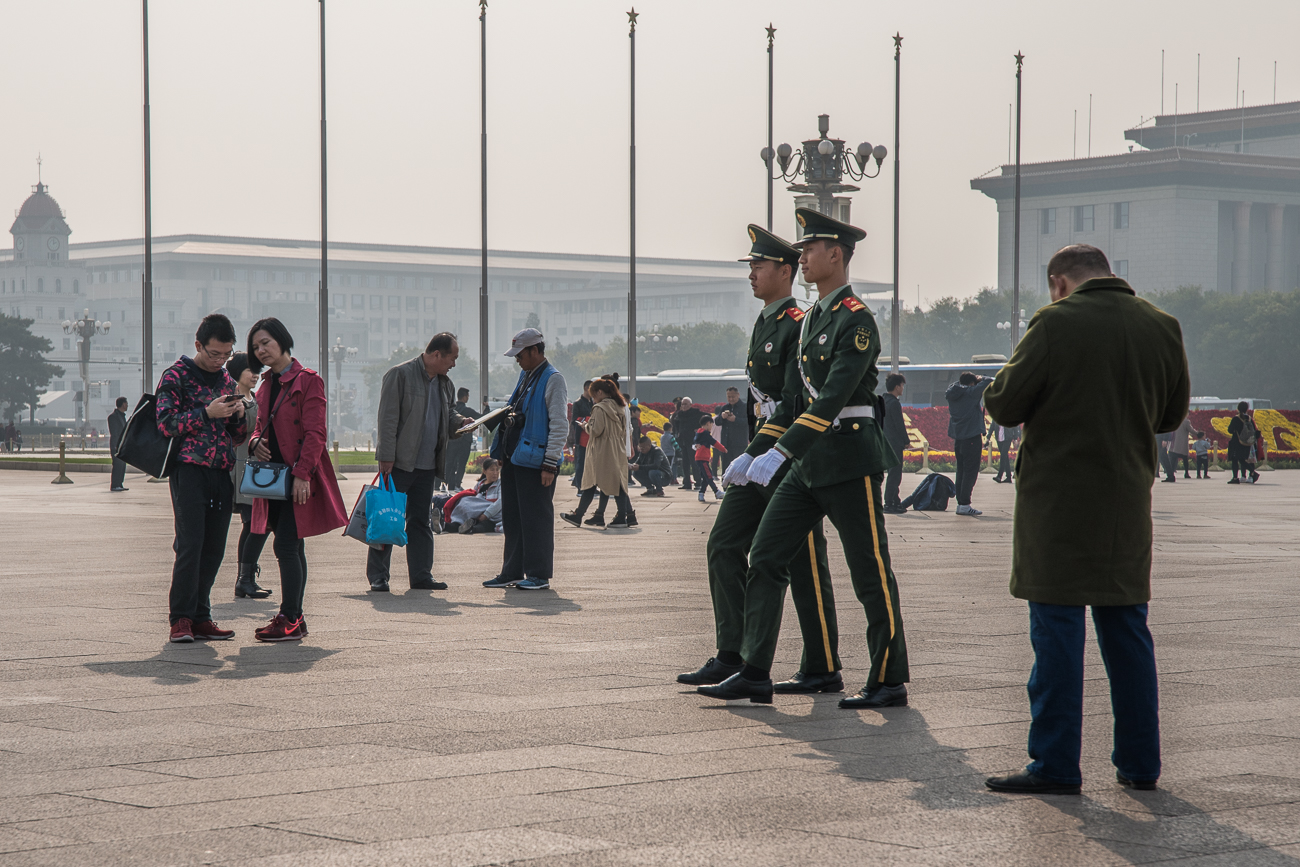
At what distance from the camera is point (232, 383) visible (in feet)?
24.5

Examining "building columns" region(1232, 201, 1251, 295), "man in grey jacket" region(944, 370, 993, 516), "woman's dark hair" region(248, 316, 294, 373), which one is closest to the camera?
"woman's dark hair" region(248, 316, 294, 373)

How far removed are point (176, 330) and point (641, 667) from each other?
475ft

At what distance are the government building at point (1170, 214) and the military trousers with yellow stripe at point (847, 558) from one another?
104 metres

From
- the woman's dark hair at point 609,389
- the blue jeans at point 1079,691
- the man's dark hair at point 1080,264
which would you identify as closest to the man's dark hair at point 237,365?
the woman's dark hair at point 609,389

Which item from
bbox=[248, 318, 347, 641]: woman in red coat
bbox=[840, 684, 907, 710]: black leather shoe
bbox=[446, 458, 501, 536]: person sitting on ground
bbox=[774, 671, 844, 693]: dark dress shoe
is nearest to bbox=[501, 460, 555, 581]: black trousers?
bbox=[248, 318, 347, 641]: woman in red coat

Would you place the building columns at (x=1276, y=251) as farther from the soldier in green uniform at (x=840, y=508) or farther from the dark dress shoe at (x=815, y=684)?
the soldier in green uniform at (x=840, y=508)

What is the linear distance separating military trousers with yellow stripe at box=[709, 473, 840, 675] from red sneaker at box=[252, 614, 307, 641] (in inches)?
89.4

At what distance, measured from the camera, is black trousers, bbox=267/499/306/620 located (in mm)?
7141

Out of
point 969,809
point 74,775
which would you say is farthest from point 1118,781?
point 74,775

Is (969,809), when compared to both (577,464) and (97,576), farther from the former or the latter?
(577,464)

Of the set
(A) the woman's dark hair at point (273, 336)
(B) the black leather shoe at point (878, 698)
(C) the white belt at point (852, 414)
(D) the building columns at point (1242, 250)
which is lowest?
(B) the black leather shoe at point (878, 698)

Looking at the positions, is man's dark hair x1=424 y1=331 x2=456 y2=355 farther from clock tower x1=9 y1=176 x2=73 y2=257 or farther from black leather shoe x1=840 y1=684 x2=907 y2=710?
clock tower x1=9 y1=176 x2=73 y2=257

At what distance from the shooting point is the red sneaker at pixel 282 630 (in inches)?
279

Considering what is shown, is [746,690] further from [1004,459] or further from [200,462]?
[1004,459]
